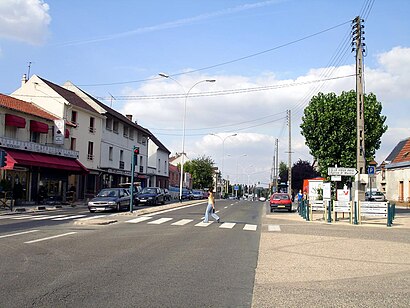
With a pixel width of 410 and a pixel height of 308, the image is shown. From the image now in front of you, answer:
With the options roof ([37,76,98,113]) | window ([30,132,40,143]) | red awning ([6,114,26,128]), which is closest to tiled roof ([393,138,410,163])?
roof ([37,76,98,113])

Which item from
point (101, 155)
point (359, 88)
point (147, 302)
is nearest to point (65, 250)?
point (147, 302)

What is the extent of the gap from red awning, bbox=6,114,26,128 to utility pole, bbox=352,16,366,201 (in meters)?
22.8

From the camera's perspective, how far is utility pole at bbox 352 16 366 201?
24.7 meters

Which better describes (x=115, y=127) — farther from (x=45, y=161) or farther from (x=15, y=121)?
(x=15, y=121)

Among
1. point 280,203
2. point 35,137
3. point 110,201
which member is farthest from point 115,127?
point 110,201

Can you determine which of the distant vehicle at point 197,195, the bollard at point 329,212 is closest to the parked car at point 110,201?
the bollard at point 329,212

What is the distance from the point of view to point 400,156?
58344 millimetres

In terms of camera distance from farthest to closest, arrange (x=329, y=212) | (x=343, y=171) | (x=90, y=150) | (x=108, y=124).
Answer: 1. (x=108, y=124)
2. (x=90, y=150)
3. (x=343, y=171)
4. (x=329, y=212)

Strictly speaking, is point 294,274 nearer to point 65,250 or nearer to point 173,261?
point 173,261

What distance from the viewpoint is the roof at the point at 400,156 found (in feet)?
184

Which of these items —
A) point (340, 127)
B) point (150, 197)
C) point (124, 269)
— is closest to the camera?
point (124, 269)

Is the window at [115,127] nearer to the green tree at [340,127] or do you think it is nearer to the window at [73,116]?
the window at [73,116]

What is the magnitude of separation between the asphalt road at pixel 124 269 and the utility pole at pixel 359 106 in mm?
11126

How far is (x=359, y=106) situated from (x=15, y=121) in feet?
75.1
